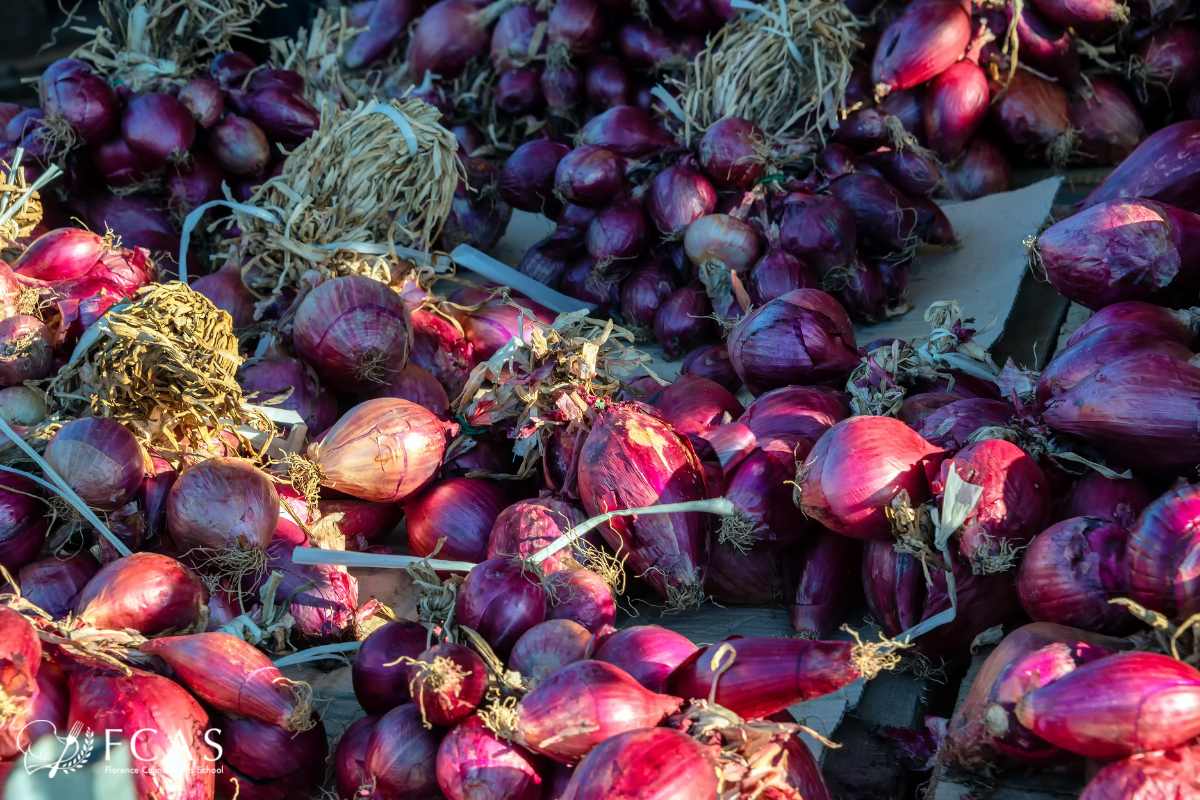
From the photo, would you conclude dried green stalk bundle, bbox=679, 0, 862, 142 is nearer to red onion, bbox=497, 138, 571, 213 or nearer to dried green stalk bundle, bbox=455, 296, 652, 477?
red onion, bbox=497, 138, 571, 213

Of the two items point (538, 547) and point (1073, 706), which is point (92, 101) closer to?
point (538, 547)

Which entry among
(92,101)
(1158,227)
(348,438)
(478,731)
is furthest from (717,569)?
(92,101)

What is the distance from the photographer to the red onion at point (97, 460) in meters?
1.51

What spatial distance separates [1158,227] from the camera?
155 centimetres

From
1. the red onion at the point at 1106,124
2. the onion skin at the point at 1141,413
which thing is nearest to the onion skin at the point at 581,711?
the onion skin at the point at 1141,413

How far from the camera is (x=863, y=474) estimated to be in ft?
4.36

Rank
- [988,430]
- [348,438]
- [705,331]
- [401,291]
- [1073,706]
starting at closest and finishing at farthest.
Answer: [1073,706], [988,430], [348,438], [401,291], [705,331]

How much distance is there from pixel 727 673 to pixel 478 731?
0.97ft

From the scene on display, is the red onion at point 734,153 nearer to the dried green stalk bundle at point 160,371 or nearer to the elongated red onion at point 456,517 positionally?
the elongated red onion at point 456,517

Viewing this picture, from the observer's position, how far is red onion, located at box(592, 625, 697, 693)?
1.13 m

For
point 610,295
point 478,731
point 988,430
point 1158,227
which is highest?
point 1158,227

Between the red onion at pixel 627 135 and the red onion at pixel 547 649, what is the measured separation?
1719mm

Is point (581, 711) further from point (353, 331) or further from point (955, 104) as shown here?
point (955, 104)

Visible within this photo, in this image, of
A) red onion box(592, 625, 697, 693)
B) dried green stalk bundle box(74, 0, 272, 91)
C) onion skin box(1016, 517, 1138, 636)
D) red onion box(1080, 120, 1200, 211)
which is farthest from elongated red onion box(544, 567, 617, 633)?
dried green stalk bundle box(74, 0, 272, 91)
